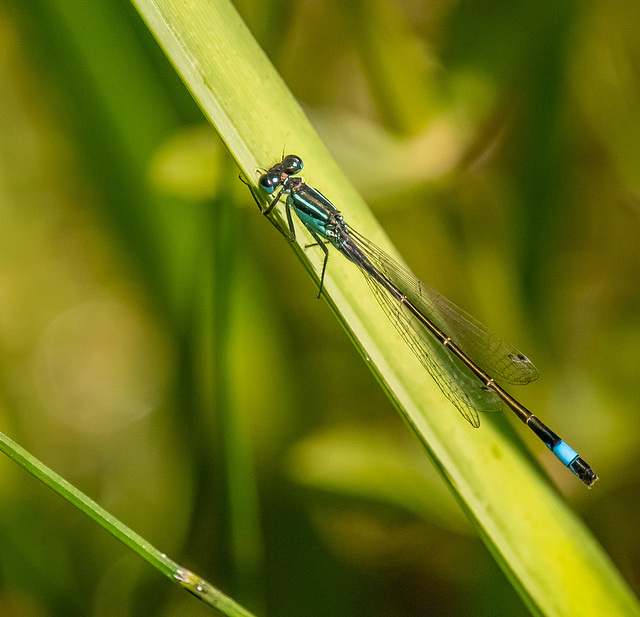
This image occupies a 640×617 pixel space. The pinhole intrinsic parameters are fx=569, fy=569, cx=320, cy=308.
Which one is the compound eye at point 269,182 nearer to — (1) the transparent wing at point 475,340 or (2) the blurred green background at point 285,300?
(2) the blurred green background at point 285,300

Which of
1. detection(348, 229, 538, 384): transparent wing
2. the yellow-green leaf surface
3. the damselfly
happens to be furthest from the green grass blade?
detection(348, 229, 538, 384): transparent wing

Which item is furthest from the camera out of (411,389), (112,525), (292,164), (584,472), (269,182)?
(584,472)

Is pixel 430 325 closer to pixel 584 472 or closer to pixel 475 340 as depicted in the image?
pixel 475 340

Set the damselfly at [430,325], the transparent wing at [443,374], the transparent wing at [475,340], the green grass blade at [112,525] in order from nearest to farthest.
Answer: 1. the green grass blade at [112,525]
2. the transparent wing at [443,374]
3. the damselfly at [430,325]
4. the transparent wing at [475,340]

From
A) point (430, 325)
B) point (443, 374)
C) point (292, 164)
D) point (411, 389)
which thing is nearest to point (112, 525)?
point (411, 389)

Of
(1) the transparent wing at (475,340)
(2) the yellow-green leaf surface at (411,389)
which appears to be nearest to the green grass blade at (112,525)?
(2) the yellow-green leaf surface at (411,389)

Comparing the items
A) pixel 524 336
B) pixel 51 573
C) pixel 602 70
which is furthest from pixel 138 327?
pixel 602 70

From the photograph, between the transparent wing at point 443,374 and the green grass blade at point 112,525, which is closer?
the green grass blade at point 112,525

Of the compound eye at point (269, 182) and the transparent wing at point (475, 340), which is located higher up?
the compound eye at point (269, 182)
